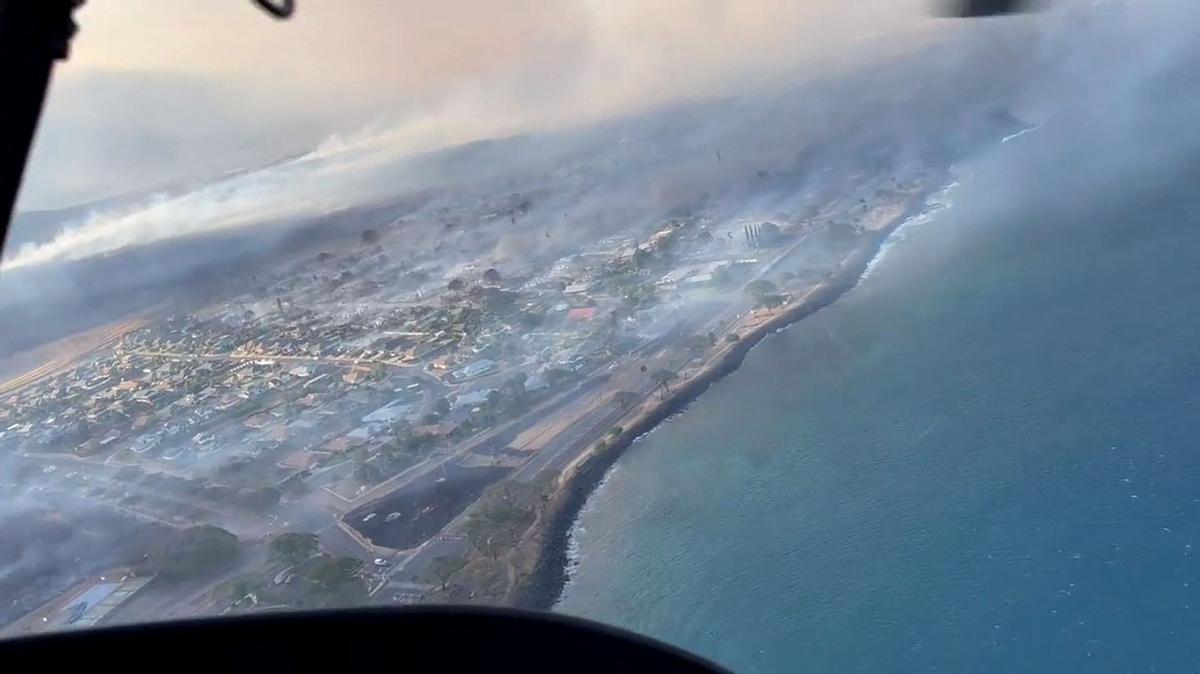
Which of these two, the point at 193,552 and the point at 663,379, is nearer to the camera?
the point at 193,552

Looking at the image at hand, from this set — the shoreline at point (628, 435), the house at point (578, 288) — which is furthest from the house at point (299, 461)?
the house at point (578, 288)

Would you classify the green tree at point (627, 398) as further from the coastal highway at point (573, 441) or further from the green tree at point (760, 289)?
the green tree at point (760, 289)

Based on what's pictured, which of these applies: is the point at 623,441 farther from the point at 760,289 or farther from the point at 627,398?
the point at 760,289

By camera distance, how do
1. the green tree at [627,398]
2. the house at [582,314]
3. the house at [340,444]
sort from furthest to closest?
1. the house at [582,314]
2. the green tree at [627,398]
3. the house at [340,444]

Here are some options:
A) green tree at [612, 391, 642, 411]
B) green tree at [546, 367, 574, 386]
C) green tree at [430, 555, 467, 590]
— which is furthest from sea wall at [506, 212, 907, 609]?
green tree at [546, 367, 574, 386]

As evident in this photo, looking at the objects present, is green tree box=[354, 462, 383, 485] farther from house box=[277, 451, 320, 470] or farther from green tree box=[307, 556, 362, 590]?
green tree box=[307, 556, 362, 590]

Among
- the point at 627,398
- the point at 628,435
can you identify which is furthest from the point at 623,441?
the point at 627,398

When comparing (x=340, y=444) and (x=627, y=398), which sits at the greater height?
(x=340, y=444)
